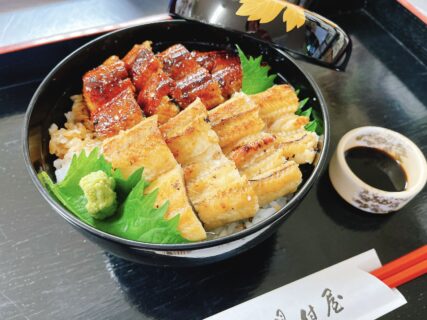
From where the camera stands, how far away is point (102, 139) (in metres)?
1.64

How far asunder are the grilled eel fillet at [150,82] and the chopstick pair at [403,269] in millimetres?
1113

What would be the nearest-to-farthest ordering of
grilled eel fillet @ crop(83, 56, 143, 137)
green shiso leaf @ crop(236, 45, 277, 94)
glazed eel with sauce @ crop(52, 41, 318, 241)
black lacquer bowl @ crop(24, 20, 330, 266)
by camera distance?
1. black lacquer bowl @ crop(24, 20, 330, 266)
2. glazed eel with sauce @ crop(52, 41, 318, 241)
3. grilled eel fillet @ crop(83, 56, 143, 137)
4. green shiso leaf @ crop(236, 45, 277, 94)

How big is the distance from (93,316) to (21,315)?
0.91 ft

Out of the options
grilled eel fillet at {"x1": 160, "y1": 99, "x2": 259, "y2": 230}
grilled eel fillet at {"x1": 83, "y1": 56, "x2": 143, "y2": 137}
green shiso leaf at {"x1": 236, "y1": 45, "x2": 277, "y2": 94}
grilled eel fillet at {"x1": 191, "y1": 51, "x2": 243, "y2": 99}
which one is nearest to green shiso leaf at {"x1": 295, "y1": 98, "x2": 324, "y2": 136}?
green shiso leaf at {"x1": 236, "y1": 45, "x2": 277, "y2": 94}

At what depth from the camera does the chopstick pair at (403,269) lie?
1653mm

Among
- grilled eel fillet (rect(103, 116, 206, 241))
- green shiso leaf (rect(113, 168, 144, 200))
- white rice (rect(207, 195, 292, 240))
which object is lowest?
white rice (rect(207, 195, 292, 240))

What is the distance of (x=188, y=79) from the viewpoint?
5.86 ft

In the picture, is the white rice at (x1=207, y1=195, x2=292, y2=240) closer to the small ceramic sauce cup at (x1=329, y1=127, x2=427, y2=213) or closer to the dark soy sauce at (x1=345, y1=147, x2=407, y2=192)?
the small ceramic sauce cup at (x1=329, y1=127, x2=427, y2=213)

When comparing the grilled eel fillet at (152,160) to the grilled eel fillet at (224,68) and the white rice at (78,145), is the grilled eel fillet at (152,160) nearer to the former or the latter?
the white rice at (78,145)

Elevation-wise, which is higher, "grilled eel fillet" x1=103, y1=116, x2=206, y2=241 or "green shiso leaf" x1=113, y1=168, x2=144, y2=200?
"grilled eel fillet" x1=103, y1=116, x2=206, y2=241

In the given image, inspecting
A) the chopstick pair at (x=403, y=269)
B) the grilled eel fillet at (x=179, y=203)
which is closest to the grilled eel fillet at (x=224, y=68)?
the grilled eel fillet at (x=179, y=203)

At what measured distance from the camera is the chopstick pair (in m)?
1.65

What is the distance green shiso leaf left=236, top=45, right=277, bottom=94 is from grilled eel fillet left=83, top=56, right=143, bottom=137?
522 millimetres

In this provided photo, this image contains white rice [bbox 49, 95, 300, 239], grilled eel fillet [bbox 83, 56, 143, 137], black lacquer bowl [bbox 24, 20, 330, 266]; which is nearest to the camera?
black lacquer bowl [bbox 24, 20, 330, 266]
